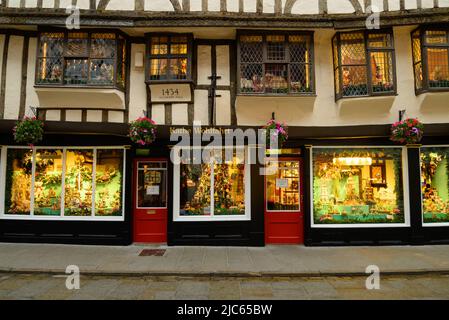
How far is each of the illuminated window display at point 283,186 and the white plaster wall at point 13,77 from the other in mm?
7599

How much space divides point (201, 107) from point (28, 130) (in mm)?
4585

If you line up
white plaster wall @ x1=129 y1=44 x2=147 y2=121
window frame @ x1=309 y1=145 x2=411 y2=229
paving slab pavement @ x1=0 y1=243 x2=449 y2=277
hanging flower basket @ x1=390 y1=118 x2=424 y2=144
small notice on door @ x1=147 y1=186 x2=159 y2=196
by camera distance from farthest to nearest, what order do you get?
small notice on door @ x1=147 y1=186 x2=159 y2=196 → window frame @ x1=309 y1=145 x2=411 y2=229 → white plaster wall @ x1=129 y1=44 x2=147 y2=121 → hanging flower basket @ x1=390 y1=118 x2=424 y2=144 → paving slab pavement @ x1=0 y1=243 x2=449 y2=277

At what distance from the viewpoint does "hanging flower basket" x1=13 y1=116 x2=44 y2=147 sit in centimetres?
779

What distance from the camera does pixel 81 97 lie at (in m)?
8.33

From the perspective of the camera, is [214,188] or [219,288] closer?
[219,288]

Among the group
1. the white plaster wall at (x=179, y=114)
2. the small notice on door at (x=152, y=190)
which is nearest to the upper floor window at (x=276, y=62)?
the white plaster wall at (x=179, y=114)

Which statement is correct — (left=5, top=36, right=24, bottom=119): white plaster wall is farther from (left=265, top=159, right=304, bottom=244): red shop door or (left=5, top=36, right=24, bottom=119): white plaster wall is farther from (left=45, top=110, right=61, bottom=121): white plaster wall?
(left=265, top=159, right=304, bottom=244): red shop door

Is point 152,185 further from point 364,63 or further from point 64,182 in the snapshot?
point 364,63

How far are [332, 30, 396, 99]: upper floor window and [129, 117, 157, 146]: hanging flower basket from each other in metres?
5.35

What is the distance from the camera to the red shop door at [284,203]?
907cm

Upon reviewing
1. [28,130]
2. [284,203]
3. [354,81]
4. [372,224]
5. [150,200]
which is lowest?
[372,224]

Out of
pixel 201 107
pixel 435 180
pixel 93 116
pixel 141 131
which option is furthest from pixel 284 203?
→ pixel 93 116

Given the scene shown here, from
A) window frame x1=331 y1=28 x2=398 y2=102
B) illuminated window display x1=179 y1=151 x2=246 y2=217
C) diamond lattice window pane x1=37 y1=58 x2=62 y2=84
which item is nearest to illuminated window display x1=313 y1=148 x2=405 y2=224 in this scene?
window frame x1=331 y1=28 x2=398 y2=102

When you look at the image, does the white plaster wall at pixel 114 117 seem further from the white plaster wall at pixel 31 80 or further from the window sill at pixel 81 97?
the white plaster wall at pixel 31 80
